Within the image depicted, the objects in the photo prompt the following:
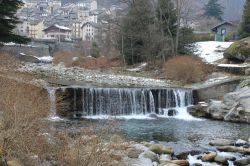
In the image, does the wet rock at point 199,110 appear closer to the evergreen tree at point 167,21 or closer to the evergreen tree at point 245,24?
the evergreen tree at point 167,21

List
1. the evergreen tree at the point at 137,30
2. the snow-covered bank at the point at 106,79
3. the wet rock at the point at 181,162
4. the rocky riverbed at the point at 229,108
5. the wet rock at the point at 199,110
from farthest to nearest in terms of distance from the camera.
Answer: the evergreen tree at the point at 137,30, the snow-covered bank at the point at 106,79, the wet rock at the point at 199,110, the rocky riverbed at the point at 229,108, the wet rock at the point at 181,162

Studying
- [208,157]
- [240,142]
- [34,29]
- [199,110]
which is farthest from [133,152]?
[34,29]

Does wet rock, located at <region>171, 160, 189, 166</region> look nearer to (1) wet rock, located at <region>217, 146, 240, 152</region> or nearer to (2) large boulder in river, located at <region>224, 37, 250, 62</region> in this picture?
(1) wet rock, located at <region>217, 146, 240, 152</region>

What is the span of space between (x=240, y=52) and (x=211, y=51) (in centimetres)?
721

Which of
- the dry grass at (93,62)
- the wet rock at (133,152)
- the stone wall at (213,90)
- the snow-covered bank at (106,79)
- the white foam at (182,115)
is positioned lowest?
the white foam at (182,115)

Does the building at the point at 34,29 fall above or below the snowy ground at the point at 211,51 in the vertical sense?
above

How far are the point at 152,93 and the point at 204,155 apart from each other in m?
9.94

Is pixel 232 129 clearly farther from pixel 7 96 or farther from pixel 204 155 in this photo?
pixel 7 96

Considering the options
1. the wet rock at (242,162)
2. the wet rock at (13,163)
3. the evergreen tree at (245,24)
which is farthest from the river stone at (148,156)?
the evergreen tree at (245,24)

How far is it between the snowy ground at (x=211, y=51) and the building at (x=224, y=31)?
7551mm

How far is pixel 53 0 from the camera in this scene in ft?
613

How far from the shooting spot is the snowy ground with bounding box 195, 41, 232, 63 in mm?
36944

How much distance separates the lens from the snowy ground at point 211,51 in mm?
36944

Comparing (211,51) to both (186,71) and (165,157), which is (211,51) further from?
(165,157)
